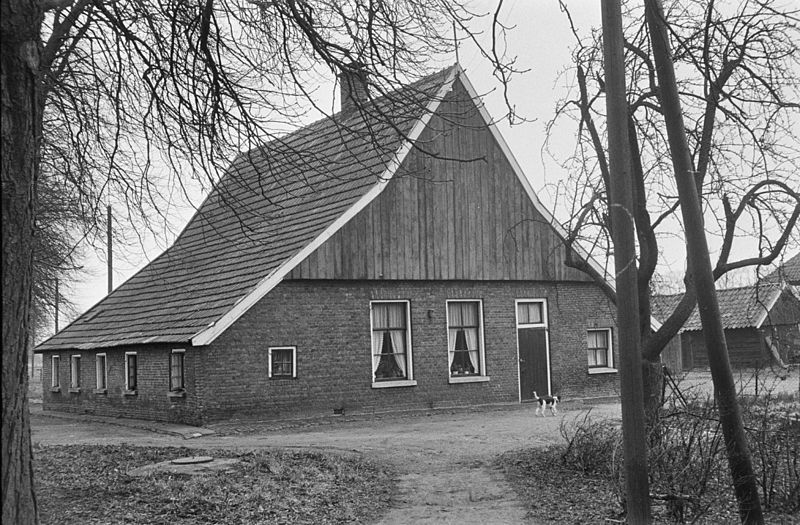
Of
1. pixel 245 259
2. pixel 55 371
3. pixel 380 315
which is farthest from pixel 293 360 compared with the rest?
pixel 55 371

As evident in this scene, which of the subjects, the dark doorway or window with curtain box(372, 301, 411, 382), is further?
the dark doorway

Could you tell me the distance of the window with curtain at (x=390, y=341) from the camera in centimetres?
2242

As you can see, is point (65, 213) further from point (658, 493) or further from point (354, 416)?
point (658, 493)

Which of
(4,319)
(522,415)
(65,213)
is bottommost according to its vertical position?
(522,415)

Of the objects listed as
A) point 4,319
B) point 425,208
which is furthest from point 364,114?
point 425,208

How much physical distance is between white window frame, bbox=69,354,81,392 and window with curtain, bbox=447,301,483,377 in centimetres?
1188

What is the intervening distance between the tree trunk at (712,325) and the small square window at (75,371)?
22837mm

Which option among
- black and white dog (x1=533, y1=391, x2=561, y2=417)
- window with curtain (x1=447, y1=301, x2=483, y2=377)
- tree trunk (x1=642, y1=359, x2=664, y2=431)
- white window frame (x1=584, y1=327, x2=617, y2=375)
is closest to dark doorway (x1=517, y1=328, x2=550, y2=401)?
window with curtain (x1=447, y1=301, x2=483, y2=377)

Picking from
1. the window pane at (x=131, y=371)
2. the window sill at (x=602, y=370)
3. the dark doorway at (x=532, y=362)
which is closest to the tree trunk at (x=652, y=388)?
the dark doorway at (x=532, y=362)

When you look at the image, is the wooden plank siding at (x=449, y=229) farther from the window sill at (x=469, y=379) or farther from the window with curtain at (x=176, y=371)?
the window with curtain at (x=176, y=371)

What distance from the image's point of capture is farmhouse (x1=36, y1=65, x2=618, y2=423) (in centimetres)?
2053

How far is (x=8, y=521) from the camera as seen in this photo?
490 centimetres

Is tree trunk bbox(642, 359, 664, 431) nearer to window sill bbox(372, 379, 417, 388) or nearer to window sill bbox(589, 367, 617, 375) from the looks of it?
window sill bbox(372, 379, 417, 388)

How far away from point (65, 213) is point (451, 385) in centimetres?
1025
